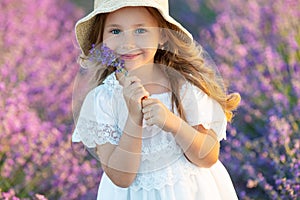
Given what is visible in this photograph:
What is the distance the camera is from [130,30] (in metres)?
1.72

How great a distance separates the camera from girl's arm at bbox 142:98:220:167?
1645 millimetres

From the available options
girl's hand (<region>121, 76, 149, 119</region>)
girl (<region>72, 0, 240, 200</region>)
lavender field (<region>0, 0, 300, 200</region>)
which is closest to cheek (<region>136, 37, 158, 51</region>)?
girl (<region>72, 0, 240, 200</region>)

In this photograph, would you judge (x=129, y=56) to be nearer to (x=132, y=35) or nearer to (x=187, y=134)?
(x=132, y=35)

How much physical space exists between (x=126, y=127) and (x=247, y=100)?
1.33 meters

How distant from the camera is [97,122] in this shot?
1784mm

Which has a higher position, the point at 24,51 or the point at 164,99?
the point at 164,99

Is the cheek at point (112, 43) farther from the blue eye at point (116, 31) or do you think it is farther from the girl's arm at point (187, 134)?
the girl's arm at point (187, 134)

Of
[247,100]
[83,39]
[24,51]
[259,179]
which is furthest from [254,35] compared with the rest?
[83,39]

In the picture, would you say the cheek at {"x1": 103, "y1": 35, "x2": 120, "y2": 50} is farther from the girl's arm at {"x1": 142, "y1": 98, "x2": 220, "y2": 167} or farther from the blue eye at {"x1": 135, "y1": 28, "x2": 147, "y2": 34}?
the girl's arm at {"x1": 142, "y1": 98, "x2": 220, "y2": 167}

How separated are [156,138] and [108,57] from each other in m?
0.26

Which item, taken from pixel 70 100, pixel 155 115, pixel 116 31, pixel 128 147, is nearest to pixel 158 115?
pixel 155 115

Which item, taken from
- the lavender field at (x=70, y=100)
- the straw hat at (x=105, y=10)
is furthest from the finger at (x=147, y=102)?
the lavender field at (x=70, y=100)

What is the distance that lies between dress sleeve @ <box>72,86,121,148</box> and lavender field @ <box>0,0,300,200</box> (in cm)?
60

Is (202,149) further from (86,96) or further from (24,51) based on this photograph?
(24,51)
